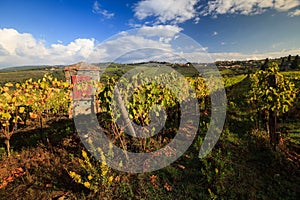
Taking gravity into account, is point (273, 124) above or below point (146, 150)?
above

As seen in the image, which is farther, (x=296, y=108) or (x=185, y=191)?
(x=296, y=108)

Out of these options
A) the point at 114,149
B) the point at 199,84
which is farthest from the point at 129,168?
the point at 199,84

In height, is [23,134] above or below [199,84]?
below

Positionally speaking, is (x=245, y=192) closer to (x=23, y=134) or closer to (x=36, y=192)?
(x=36, y=192)

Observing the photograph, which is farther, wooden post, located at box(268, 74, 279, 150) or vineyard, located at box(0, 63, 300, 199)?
wooden post, located at box(268, 74, 279, 150)

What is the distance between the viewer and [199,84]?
11.5 metres

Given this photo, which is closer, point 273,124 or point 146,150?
point 146,150

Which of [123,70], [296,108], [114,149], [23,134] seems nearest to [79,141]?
[114,149]

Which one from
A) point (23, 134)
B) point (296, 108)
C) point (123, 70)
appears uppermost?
point (123, 70)

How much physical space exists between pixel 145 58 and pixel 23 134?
6.52 meters

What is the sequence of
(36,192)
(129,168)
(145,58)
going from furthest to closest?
(145,58) → (129,168) → (36,192)

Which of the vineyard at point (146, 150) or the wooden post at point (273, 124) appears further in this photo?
the wooden post at point (273, 124)

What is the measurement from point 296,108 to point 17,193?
438 inches

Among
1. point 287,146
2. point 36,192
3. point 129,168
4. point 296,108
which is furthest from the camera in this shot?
point 296,108
